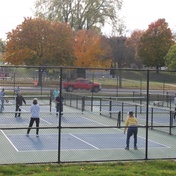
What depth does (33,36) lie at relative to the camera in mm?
46844

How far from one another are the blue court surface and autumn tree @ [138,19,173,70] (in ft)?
153

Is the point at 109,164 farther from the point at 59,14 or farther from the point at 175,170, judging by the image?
the point at 59,14

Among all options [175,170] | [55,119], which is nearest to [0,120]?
[55,119]


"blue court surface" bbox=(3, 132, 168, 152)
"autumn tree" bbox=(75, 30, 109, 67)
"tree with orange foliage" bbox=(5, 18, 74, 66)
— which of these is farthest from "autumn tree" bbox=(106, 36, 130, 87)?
"blue court surface" bbox=(3, 132, 168, 152)

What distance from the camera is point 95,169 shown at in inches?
475

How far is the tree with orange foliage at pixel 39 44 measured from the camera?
147 feet

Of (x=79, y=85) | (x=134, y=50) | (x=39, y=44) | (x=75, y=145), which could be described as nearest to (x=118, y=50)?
(x=134, y=50)

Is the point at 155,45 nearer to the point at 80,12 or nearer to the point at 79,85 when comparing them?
the point at 80,12

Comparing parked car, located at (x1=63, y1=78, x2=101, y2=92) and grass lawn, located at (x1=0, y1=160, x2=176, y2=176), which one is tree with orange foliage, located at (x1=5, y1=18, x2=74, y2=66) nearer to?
parked car, located at (x1=63, y1=78, x2=101, y2=92)

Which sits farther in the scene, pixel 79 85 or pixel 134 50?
pixel 134 50

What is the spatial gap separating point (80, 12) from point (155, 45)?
41.2 ft

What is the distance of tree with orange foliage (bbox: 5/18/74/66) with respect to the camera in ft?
147

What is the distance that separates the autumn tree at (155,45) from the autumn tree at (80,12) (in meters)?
5.56

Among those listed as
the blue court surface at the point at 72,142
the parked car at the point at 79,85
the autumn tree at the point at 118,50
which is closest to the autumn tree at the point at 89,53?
the autumn tree at the point at 118,50
